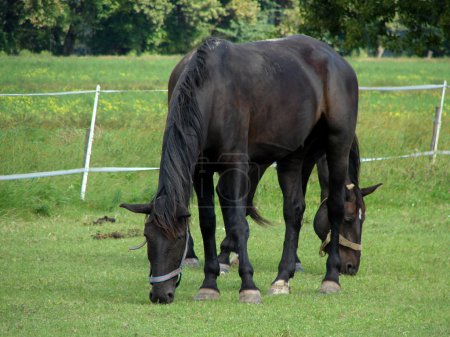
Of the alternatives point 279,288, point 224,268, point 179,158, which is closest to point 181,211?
point 179,158

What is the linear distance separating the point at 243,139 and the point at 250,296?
1238mm

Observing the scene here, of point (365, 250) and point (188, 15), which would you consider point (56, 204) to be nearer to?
point (365, 250)

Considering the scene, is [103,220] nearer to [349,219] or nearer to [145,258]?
[145,258]

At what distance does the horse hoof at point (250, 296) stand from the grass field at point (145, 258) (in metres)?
0.10

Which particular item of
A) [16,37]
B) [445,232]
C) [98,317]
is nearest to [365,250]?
[445,232]

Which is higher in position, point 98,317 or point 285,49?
point 285,49

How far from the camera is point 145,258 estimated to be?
955 centimetres

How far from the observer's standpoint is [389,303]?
7.11 metres

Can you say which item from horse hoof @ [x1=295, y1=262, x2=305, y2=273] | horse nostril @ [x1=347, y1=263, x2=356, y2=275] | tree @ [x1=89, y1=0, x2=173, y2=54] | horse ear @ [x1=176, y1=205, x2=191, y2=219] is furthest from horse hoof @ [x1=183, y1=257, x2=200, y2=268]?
tree @ [x1=89, y1=0, x2=173, y2=54]

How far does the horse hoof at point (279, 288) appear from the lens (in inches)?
296

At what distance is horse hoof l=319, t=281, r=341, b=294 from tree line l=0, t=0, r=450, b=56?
9.88m

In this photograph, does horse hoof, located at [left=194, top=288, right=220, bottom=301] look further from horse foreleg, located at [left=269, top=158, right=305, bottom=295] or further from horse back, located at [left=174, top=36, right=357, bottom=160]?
horse back, located at [left=174, top=36, right=357, bottom=160]

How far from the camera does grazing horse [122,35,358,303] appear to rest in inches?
262

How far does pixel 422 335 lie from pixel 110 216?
264 inches
